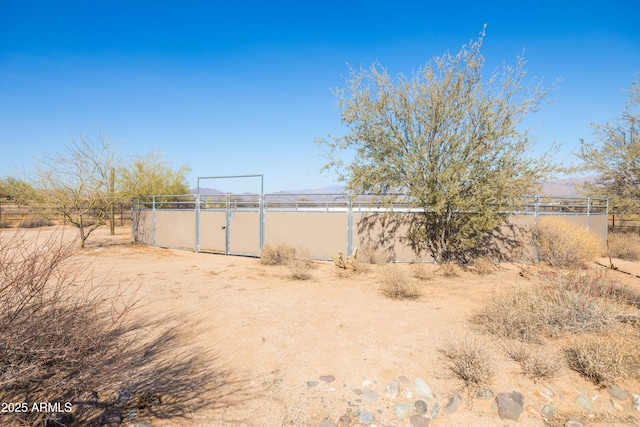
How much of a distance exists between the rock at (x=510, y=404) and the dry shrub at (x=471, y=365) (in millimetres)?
278

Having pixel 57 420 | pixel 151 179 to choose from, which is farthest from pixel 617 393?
pixel 151 179

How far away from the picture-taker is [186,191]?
88.9 ft

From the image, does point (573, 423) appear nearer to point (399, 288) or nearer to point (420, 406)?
point (420, 406)

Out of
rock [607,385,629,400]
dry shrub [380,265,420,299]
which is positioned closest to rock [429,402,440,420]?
rock [607,385,629,400]

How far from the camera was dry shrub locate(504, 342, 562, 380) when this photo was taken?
3951 millimetres

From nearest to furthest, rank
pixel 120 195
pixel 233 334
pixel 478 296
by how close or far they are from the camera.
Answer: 1. pixel 233 334
2. pixel 478 296
3. pixel 120 195

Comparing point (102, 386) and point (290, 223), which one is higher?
point (290, 223)

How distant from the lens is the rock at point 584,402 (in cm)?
347

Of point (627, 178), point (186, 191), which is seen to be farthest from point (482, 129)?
point (186, 191)

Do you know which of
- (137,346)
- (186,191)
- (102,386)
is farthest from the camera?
(186,191)

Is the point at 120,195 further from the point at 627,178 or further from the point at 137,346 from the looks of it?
the point at 627,178

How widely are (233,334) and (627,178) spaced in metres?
19.3

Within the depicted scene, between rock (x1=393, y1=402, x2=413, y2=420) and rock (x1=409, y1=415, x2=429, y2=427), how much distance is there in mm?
68

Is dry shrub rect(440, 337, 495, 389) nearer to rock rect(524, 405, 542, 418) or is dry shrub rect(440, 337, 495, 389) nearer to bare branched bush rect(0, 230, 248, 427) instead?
rock rect(524, 405, 542, 418)
